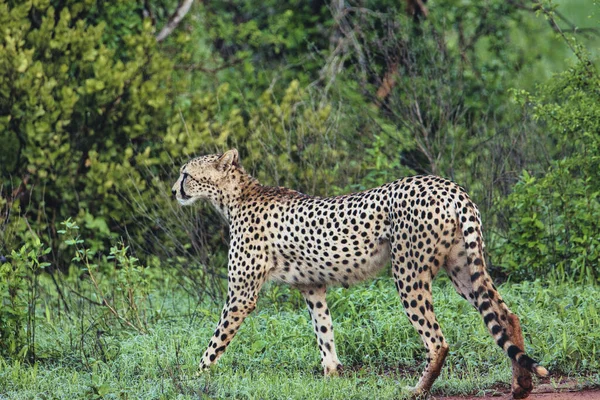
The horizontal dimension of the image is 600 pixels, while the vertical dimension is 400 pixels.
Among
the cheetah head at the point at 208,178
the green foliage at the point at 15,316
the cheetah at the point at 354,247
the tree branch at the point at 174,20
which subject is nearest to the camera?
the cheetah at the point at 354,247

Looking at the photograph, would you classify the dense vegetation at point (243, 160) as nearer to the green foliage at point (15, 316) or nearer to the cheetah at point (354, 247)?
the green foliage at point (15, 316)

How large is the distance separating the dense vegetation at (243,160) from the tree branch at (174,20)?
96 millimetres

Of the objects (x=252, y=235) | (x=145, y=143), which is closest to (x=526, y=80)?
(x=145, y=143)

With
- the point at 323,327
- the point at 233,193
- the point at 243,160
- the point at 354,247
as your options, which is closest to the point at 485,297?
the point at 354,247

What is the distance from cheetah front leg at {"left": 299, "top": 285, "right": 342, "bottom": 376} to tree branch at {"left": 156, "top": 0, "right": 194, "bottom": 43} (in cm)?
566

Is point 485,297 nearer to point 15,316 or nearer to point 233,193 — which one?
point 233,193

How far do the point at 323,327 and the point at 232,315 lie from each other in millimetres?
622

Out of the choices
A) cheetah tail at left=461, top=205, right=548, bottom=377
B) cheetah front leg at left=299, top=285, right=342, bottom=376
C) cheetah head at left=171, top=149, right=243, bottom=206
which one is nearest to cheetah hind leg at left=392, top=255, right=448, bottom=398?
cheetah tail at left=461, top=205, right=548, bottom=377

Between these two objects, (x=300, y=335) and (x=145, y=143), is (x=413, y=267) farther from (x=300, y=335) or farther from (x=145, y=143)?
(x=145, y=143)

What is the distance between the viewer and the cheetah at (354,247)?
598cm

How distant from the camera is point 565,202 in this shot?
8391 millimetres

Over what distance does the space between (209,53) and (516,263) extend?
6.79 metres

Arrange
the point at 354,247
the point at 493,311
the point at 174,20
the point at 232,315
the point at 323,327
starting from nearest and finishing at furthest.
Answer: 1. the point at 493,311
2. the point at 354,247
3. the point at 232,315
4. the point at 323,327
5. the point at 174,20

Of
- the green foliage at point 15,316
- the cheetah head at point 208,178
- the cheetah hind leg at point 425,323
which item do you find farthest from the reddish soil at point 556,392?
the green foliage at point 15,316
